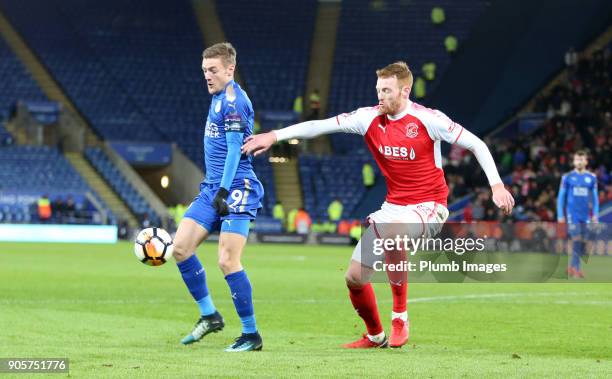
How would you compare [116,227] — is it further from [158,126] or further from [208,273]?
[208,273]

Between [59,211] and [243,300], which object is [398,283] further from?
[59,211]

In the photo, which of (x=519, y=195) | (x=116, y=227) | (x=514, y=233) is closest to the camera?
(x=514, y=233)

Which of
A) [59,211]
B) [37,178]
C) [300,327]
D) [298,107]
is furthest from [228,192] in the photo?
[298,107]

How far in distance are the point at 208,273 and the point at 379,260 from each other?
38.7ft

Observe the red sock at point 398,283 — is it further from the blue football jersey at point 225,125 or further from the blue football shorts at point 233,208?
the blue football jersey at point 225,125

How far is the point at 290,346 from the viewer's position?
9344 millimetres

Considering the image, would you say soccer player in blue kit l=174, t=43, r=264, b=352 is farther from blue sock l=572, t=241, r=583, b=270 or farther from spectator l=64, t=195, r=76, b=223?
spectator l=64, t=195, r=76, b=223

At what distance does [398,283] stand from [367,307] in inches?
14.5

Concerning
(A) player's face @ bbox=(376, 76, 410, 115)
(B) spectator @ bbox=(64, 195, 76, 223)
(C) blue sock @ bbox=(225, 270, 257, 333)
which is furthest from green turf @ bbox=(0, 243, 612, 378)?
(B) spectator @ bbox=(64, 195, 76, 223)

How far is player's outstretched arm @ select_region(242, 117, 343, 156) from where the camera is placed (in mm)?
8328

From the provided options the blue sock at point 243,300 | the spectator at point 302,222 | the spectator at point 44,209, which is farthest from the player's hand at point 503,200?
the spectator at point 44,209

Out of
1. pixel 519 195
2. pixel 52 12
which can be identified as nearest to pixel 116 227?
pixel 52 12

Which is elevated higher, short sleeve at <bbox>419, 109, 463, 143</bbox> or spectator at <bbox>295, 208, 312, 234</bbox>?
short sleeve at <bbox>419, 109, 463, 143</bbox>

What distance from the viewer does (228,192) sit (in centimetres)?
893
